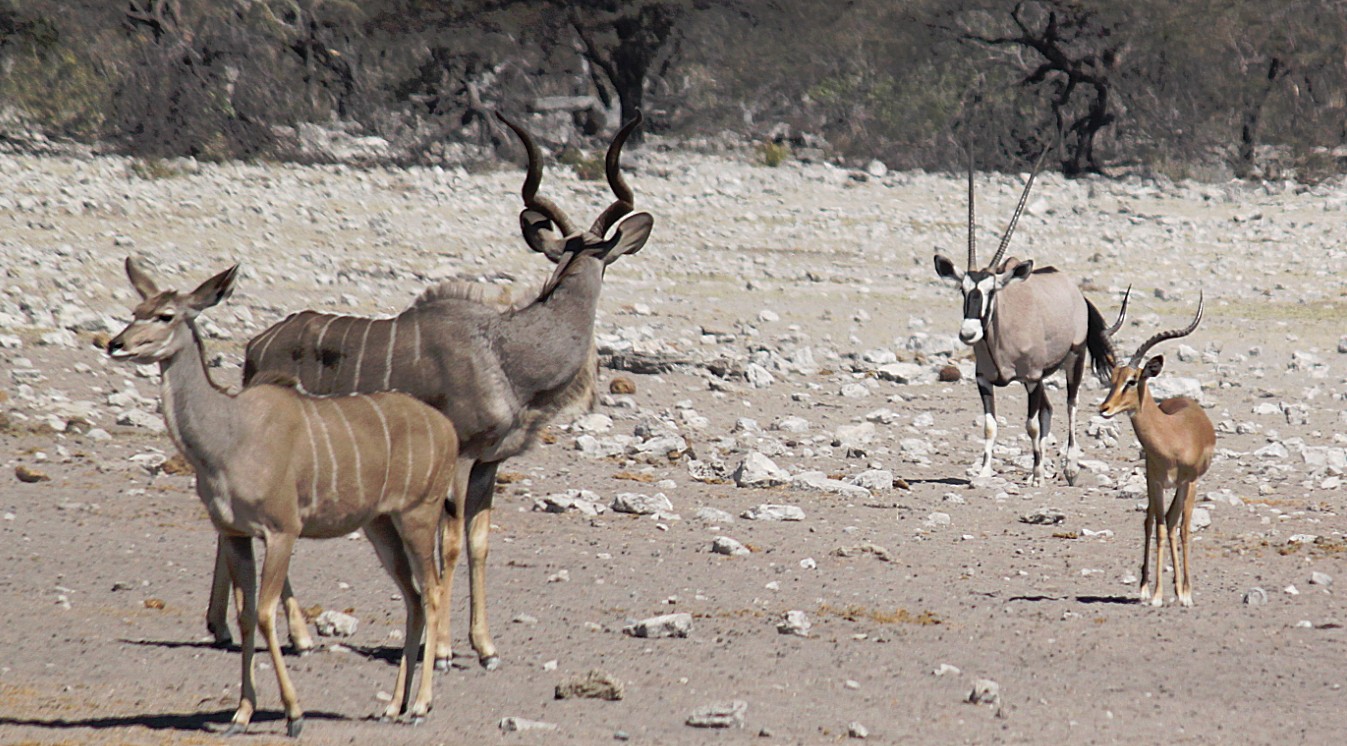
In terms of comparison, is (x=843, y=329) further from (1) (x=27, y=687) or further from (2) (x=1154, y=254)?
(1) (x=27, y=687)

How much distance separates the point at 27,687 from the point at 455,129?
70.3ft

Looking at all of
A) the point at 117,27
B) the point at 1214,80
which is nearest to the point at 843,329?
the point at 117,27

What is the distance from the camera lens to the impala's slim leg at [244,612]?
189 inches

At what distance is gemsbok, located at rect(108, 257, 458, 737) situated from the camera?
4.73 meters

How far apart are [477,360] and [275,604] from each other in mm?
1628

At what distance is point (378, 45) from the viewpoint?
89.7 ft

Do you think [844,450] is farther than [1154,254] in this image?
No

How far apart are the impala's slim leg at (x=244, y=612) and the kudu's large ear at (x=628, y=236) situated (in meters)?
2.12

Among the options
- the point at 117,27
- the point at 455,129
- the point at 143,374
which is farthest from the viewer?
the point at 455,129

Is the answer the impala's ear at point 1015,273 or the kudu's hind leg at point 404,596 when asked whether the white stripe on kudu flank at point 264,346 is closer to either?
the kudu's hind leg at point 404,596

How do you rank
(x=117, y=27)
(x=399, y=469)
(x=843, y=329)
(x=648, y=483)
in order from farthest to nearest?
(x=117, y=27) < (x=843, y=329) < (x=648, y=483) < (x=399, y=469)

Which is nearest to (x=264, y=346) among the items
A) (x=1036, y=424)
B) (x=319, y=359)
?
(x=319, y=359)

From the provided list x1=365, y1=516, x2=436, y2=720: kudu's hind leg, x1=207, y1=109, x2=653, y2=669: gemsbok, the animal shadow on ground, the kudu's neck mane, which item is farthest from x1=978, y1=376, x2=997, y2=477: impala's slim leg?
the kudu's neck mane

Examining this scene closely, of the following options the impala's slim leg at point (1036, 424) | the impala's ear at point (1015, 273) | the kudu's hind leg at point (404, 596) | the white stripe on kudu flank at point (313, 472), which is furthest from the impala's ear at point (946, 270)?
the white stripe on kudu flank at point (313, 472)
